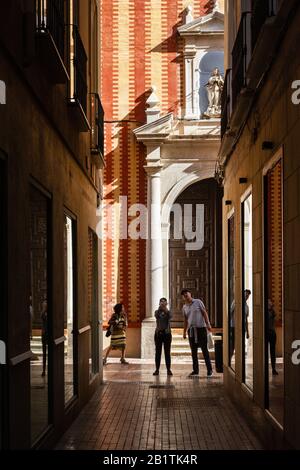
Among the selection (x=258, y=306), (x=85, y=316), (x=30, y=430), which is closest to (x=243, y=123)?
(x=258, y=306)

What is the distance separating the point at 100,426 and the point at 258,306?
266cm

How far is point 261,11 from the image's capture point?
853 cm

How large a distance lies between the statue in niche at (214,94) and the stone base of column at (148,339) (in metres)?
5.13

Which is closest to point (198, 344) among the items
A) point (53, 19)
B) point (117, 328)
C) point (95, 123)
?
point (117, 328)

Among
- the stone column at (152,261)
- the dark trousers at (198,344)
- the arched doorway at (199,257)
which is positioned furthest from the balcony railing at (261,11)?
the arched doorway at (199,257)

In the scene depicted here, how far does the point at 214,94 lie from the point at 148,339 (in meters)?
6.09

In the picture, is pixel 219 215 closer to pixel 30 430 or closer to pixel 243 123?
pixel 243 123

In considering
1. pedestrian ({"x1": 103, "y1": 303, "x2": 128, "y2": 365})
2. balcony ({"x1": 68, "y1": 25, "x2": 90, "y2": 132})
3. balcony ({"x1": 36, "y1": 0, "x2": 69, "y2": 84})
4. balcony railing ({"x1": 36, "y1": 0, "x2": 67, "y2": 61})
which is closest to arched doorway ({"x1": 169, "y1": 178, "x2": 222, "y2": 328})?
pedestrian ({"x1": 103, "y1": 303, "x2": 128, "y2": 365})

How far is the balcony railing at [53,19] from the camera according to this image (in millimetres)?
7998

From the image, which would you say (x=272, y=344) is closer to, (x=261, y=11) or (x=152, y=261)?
(x=261, y=11)

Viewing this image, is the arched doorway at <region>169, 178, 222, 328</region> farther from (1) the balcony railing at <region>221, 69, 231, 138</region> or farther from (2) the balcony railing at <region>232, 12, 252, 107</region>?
(2) the balcony railing at <region>232, 12, 252, 107</region>

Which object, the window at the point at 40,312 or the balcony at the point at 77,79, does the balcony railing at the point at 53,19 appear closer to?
the balcony at the point at 77,79

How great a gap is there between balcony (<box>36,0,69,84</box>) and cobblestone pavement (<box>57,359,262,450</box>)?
3.78m

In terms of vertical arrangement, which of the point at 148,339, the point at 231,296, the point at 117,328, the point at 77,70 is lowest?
the point at 148,339
